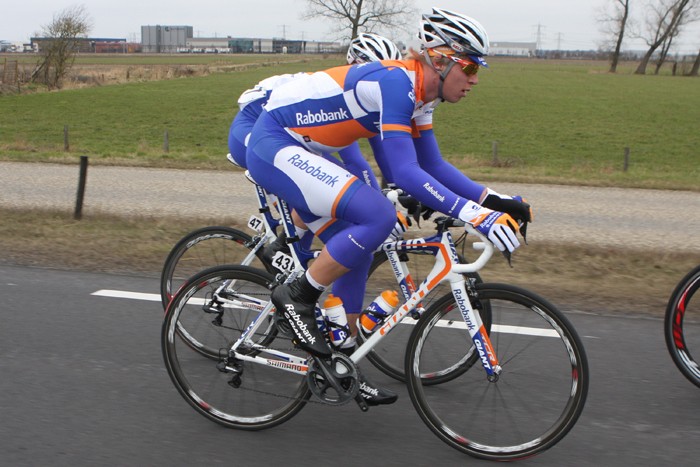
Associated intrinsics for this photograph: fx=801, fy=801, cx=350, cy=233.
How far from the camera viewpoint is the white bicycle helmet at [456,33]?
351cm

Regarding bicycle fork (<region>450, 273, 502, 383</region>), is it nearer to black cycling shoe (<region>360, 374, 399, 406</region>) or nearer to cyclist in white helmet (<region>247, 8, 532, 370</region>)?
cyclist in white helmet (<region>247, 8, 532, 370</region>)

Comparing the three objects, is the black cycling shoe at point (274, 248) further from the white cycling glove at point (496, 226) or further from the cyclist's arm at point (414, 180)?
the white cycling glove at point (496, 226)

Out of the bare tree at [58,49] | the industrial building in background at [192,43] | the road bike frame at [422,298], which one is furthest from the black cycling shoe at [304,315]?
the industrial building in background at [192,43]

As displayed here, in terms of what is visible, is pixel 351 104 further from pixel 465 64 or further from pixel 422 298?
pixel 422 298

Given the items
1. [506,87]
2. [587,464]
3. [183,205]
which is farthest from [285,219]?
[506,87]

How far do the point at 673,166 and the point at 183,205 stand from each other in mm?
15810

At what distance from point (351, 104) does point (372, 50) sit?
5.79ft

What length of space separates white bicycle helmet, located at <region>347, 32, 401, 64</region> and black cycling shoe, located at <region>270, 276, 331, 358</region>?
2.12m

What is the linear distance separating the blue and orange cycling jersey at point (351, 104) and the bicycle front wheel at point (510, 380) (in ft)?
2.89

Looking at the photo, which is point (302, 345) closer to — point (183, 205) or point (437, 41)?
point (437, 41)

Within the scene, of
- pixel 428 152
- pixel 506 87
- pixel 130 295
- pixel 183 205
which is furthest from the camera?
pixel 506 87

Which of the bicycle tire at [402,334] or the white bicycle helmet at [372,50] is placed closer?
the bicycle tire at [402,334]

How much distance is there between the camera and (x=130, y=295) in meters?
6.23

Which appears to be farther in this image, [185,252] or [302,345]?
[185,252]
